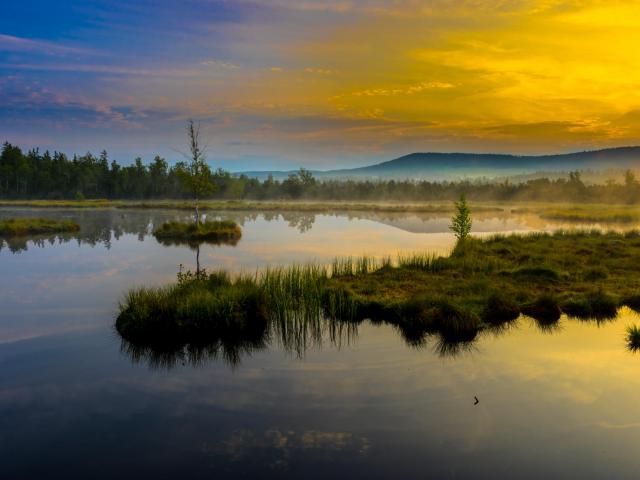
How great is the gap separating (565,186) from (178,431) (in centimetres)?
12722

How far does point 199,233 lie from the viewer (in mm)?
39719

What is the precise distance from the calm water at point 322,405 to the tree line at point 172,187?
354ft

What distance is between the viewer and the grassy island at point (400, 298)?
14273 millimetres

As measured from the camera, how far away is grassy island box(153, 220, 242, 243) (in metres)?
38.2

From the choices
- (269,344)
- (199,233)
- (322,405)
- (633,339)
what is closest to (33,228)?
(199,233)

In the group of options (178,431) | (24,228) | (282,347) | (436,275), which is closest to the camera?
(178,431)

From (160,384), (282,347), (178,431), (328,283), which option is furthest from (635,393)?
(328,283)

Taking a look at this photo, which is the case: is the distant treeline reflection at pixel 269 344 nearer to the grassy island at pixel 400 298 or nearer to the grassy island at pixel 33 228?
the grassy island at pixel 400 298

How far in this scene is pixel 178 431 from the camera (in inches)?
344

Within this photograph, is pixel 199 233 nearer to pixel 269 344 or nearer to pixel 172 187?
pixel 269 344

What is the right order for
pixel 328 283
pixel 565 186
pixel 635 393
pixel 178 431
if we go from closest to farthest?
pixel 178 431
pixel 635 393
pixel 328 283
pixel 565 186

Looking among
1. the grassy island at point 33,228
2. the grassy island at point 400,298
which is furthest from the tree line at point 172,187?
the grassy island at point 400,298

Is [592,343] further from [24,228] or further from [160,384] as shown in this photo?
[24,228]

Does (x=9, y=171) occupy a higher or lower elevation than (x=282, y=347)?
higher
